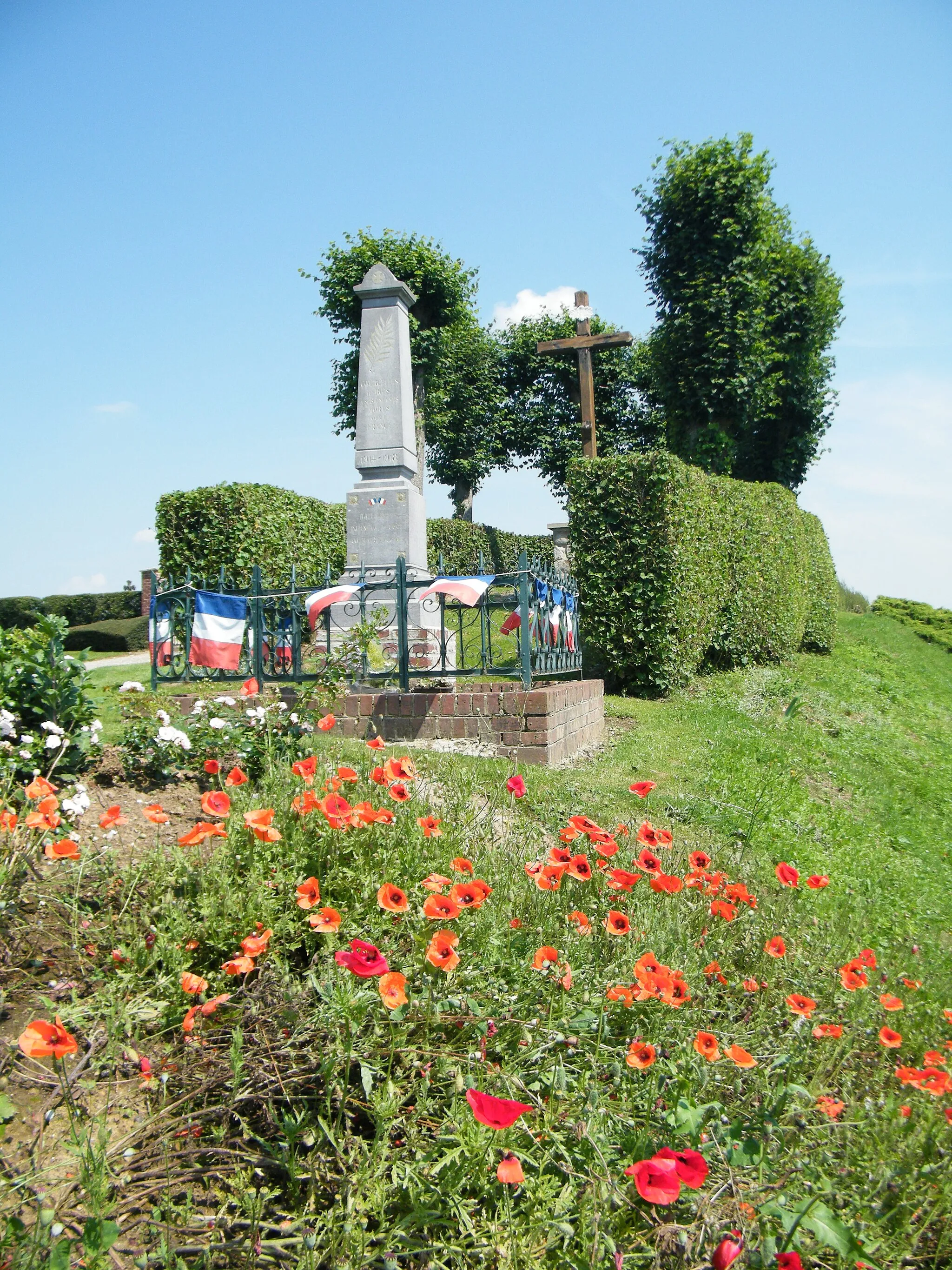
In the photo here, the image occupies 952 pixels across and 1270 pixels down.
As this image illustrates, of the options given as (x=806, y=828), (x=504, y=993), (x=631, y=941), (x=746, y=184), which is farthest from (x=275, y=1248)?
(x=746, y=184)

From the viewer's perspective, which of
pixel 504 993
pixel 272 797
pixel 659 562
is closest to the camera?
pixel 504 993

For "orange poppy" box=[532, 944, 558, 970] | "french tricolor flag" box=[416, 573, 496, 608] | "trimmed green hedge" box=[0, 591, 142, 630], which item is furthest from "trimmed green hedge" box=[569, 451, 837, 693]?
"trimmed green hedge" box=[0, 591, 142, 630]

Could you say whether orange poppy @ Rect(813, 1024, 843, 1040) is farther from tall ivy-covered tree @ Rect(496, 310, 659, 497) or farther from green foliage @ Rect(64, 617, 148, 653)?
tall ivy-covered tree @ Rect(496, 310, 659, 497)

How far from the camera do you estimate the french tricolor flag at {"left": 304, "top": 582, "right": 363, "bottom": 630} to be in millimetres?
6555

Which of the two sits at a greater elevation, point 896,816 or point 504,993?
point 504,993

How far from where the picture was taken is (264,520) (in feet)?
43.8

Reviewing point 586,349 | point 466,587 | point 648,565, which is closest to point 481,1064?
point 466,587

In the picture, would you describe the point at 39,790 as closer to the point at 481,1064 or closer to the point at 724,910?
the point at 481,1064

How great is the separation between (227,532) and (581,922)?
11.9 metres

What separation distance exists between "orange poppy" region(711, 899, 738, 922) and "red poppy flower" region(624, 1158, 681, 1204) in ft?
3.58

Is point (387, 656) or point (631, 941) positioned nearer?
point (631, 941)

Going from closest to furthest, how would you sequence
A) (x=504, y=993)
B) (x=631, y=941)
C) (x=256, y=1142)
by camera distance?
(x=256, y=1142), (x=504, y=993), (x=631, y=941)

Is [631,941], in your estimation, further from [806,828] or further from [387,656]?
[387,656]

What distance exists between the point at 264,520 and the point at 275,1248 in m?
12.6
